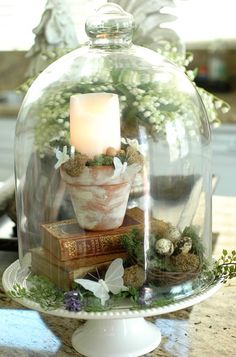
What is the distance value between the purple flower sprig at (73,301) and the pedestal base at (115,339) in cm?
11

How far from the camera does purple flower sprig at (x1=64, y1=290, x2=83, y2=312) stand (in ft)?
3.49

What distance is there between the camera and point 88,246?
111cm

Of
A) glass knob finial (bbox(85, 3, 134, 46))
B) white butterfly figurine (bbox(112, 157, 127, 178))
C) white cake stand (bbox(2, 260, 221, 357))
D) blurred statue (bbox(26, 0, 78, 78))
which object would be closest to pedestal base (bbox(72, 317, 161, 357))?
white cake stand (bbox(2, 260, 221, 357))

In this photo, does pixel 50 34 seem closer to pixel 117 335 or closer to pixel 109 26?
pixel 109 26

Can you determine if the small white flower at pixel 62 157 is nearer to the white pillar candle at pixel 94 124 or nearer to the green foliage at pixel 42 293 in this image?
the white pillar candle at pixel 94 124

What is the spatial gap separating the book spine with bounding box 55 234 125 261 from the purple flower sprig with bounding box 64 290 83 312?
57 millimetres

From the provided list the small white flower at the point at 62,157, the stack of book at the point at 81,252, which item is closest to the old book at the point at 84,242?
the stack of book at the point at 81,252

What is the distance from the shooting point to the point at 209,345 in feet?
3.88

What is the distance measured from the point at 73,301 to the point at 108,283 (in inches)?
2.3

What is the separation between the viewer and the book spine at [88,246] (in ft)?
3.63

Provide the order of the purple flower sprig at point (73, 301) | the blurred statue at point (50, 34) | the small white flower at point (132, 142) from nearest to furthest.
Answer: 1. the purple flower sprig at point (73, 301)
2. the small white flower at point (132, 142)
3. the blurred statue at point (50, 34)

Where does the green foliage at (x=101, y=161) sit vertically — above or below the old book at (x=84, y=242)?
above

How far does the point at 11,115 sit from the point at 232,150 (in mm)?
1026

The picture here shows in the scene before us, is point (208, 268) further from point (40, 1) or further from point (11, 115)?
point (40, 1)
